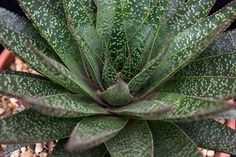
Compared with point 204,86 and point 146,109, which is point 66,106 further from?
point 204,86

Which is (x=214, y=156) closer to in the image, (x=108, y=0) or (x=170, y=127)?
(x=170, y=127)

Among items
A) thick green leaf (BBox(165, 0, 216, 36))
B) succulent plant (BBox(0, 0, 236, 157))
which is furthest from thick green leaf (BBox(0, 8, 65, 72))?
thick green leaf (BBox(165, 0, 216, 36))

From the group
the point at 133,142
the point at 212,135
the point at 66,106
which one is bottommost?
the point at 212,135

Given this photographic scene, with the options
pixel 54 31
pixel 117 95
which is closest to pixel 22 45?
pixel 54 31

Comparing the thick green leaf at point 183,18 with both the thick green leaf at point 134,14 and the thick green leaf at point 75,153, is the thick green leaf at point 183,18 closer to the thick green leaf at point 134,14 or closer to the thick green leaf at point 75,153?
the thick green leaf at point 134,14

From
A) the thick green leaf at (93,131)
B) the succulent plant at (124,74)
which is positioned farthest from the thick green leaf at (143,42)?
the thick green leaf at (93,131)

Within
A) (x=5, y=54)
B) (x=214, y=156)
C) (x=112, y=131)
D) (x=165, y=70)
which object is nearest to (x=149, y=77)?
(x=165, y=70)
